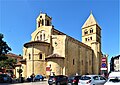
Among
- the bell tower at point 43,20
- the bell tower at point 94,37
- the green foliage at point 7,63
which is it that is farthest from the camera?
the bell tower at point 94,37

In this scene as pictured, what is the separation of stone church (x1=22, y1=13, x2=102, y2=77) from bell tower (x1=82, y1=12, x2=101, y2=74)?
9.66 feet

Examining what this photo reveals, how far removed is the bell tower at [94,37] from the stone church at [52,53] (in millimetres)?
2943

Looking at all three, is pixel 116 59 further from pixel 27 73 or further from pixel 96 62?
pixel 27 73

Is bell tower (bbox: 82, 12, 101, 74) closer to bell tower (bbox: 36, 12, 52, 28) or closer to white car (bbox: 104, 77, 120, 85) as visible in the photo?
bell tower (bbox: 36, 12, 52, 28)

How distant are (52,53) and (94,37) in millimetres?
23642

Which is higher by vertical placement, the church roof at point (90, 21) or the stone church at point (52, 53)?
the church roof at point (90, 21)

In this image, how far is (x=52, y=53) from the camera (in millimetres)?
52719

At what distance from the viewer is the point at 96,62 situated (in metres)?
71.2

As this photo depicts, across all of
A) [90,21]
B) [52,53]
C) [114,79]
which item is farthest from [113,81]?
[90,21]

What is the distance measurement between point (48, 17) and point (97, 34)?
22.2 metres

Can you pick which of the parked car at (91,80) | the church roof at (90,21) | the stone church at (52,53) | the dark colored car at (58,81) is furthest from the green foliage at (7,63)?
the parked car at (91,80)

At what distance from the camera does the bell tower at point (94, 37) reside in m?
71.1

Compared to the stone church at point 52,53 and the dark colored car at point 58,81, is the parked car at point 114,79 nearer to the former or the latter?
the dark colored car at point 58,81

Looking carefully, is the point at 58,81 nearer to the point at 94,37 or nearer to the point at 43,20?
the point at 43,20
